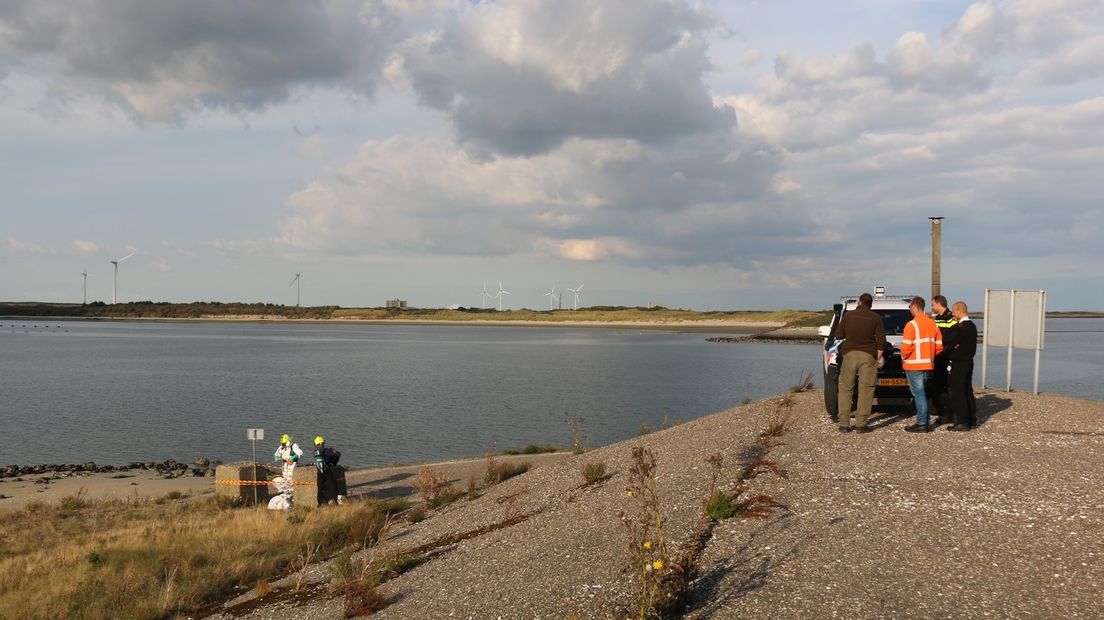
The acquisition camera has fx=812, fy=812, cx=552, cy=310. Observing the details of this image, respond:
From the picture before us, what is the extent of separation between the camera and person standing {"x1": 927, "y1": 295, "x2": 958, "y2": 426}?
45.9ft

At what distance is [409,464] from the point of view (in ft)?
81.6

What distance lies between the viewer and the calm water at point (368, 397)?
30.9 metres

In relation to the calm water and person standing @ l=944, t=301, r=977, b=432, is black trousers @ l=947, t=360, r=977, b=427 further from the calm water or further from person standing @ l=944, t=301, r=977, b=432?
the calm water

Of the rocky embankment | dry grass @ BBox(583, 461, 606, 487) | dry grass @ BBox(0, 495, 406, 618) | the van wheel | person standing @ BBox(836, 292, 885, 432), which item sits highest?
person standing @ BBox(836, 292, 885, 432)

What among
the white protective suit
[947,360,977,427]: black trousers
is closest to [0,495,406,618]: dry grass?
the white protective suit

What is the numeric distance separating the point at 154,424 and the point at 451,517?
89.3ft

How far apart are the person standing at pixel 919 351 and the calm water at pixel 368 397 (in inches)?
652

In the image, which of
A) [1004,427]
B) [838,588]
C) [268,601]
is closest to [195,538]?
[268,601]

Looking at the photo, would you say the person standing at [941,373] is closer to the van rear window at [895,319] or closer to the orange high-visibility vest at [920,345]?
the orange high-visibility vest at [920,345]

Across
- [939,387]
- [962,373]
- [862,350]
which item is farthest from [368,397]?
[962,373]

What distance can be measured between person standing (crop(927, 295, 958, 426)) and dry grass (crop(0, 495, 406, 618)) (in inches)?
397

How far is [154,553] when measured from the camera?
41.9 ft

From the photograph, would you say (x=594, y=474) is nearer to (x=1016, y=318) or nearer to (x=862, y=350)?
(x=862, y=350)

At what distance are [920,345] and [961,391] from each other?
112 centimetres
